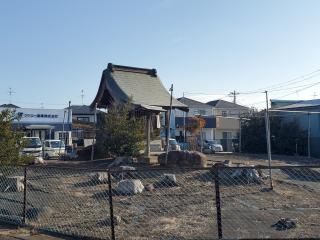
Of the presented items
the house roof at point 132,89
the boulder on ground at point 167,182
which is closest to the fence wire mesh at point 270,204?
the boulder on ground at point 167,182

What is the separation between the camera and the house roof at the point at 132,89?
24.1 m

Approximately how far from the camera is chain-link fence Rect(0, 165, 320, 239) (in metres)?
8.22

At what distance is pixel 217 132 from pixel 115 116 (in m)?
44.8

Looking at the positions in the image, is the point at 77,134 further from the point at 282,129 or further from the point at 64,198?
the point at 64,198

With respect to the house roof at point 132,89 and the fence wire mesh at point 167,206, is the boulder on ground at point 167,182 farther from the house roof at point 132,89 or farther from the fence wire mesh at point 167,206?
the house roof at point 132,89

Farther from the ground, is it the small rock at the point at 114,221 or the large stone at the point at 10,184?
the large stone at the point at 10,184

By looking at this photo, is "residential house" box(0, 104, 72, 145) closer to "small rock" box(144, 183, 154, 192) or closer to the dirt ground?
the dirt ground

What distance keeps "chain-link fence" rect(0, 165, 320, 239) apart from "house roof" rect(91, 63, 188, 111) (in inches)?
329

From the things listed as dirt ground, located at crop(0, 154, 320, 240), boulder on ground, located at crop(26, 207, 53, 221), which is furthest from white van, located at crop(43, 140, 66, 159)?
boulder on ground, located at crop(26, 207, 53, 221)

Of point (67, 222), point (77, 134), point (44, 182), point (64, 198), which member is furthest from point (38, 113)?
point (67, 222)

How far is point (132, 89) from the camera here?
24.8 m

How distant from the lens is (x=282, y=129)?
36.7 meters

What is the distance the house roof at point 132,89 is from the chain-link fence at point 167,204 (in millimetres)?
8359

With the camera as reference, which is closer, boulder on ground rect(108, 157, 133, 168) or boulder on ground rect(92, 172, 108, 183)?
boulder on ground rect(92, 172, 108, 183)
